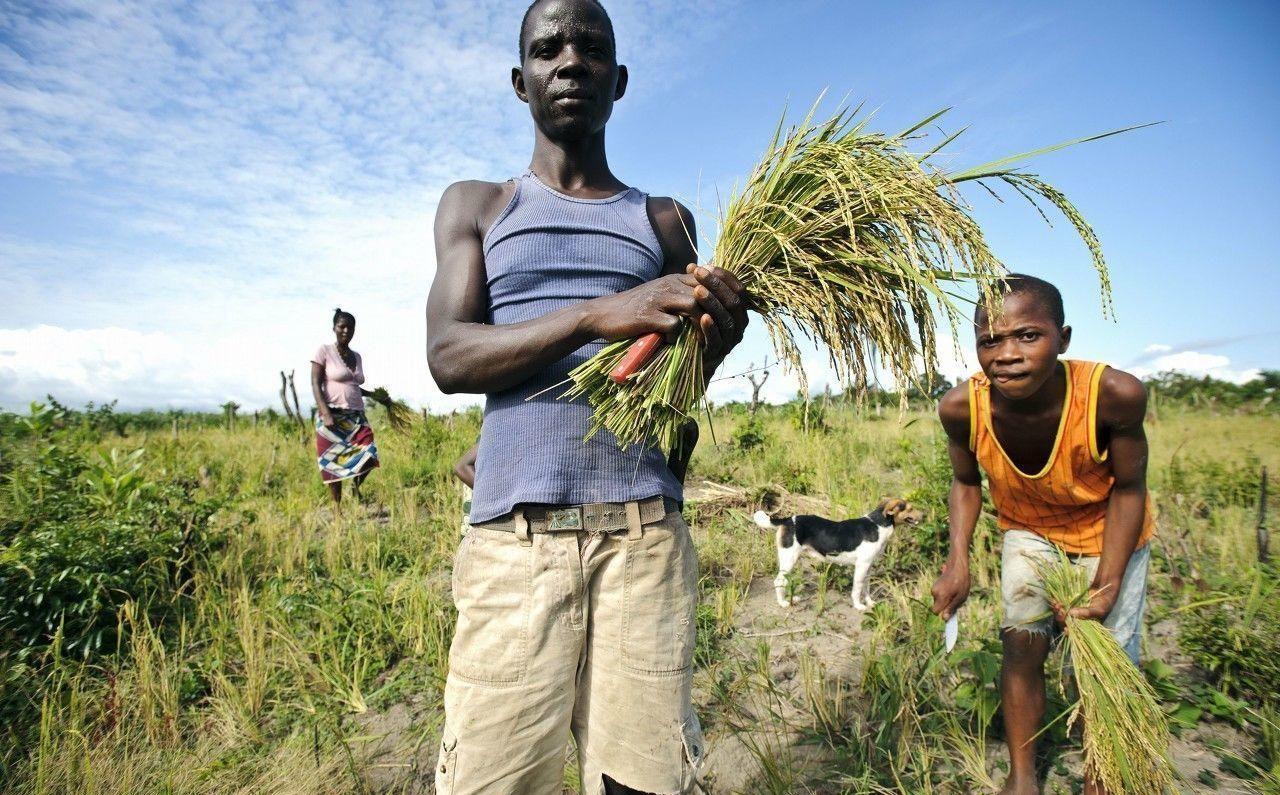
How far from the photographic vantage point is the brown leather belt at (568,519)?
4.78ft

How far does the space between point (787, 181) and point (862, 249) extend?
26 cm

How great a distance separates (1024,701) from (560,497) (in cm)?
203

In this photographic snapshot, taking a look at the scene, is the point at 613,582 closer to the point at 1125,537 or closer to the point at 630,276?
the point at 630,276

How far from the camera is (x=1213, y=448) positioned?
8.21 m

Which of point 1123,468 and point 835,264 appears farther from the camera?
point 1123,468

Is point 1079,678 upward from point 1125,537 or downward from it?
downward

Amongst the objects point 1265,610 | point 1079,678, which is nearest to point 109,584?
point 1079,678

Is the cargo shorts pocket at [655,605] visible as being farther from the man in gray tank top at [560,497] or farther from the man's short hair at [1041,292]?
the man's short hair at [1041,292]

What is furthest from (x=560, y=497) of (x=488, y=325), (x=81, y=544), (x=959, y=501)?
(x=81, y=544)

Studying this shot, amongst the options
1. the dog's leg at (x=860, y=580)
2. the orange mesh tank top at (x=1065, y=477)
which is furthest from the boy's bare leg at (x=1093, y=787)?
the dog's leg at (x=860, y=580)

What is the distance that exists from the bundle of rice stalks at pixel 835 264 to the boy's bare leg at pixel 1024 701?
1361mm

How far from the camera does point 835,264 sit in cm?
165

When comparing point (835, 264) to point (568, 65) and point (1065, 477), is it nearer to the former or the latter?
point (568, 65)

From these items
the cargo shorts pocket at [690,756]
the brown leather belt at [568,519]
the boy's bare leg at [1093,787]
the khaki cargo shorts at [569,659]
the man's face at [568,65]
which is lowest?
the boy's bare leg at [1093,787]
